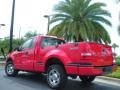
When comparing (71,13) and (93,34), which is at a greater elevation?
(71,13)

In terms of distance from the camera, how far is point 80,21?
91.0ft

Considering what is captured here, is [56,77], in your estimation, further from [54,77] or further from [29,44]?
[29,44]

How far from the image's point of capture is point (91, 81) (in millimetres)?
12828

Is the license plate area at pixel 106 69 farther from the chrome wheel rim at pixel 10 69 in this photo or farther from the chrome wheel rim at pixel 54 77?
the chrome wheel rim at pixel 10 69

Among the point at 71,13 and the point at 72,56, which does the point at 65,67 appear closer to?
the point at 72,56

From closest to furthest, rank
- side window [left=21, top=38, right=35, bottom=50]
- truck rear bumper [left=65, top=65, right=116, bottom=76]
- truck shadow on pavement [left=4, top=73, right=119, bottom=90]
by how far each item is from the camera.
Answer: truck rear bumper [left=65, top=65, right=116, bottom=76], truck shadow on pavement [left=4, top=73, right=119, bottom=90], side window [left=21, top=38, right=35, bottom=50]

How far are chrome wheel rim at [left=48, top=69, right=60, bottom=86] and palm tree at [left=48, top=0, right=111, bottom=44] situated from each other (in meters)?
15.5

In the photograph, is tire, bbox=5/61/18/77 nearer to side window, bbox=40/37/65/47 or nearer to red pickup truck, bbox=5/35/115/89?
red pickup truck, bbox=5/35/115/89

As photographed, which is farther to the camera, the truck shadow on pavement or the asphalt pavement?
the truck shadow on pavement

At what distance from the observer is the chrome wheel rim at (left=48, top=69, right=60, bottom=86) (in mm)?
10836

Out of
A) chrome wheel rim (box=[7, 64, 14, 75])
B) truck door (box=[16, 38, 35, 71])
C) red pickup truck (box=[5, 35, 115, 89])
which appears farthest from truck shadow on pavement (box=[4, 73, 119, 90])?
chrome wheel rim (box=[7, 64, 14, 75])

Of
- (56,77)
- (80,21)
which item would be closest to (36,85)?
(56,77)

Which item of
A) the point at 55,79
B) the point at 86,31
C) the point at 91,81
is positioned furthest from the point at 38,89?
the point at 86,31

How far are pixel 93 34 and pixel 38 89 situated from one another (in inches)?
655
